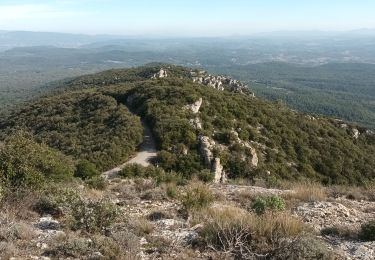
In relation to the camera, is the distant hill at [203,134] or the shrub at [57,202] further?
the distant hill at [203,134]

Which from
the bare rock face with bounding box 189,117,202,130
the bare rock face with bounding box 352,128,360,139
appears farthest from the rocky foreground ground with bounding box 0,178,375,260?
the bare rock face with bounding box 352,128,360,139

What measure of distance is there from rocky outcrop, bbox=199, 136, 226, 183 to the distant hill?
0.07m

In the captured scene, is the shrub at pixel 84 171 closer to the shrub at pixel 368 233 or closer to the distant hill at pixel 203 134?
the distant hill at pixel 203 134

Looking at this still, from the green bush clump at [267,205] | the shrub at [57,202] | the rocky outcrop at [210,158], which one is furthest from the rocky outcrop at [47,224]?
the rocky outcrop at [210,158]

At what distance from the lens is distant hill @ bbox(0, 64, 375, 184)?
1174 inches

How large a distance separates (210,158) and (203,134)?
352 centimetres

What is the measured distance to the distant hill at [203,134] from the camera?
2983 centimetres

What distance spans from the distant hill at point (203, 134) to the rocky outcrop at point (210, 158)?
0.07m

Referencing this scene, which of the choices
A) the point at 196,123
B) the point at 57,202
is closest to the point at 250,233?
the point at 57,202

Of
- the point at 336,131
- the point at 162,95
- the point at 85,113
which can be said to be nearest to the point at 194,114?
the point at 162,95

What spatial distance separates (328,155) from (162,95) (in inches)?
608

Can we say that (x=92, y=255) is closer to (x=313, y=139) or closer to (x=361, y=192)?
(x=361, y=192)

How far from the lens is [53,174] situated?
12.2 metres

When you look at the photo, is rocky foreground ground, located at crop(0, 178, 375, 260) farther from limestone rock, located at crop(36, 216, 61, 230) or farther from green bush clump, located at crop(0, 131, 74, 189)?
green bush clump, located at crop(0, 131, 74, 189)
